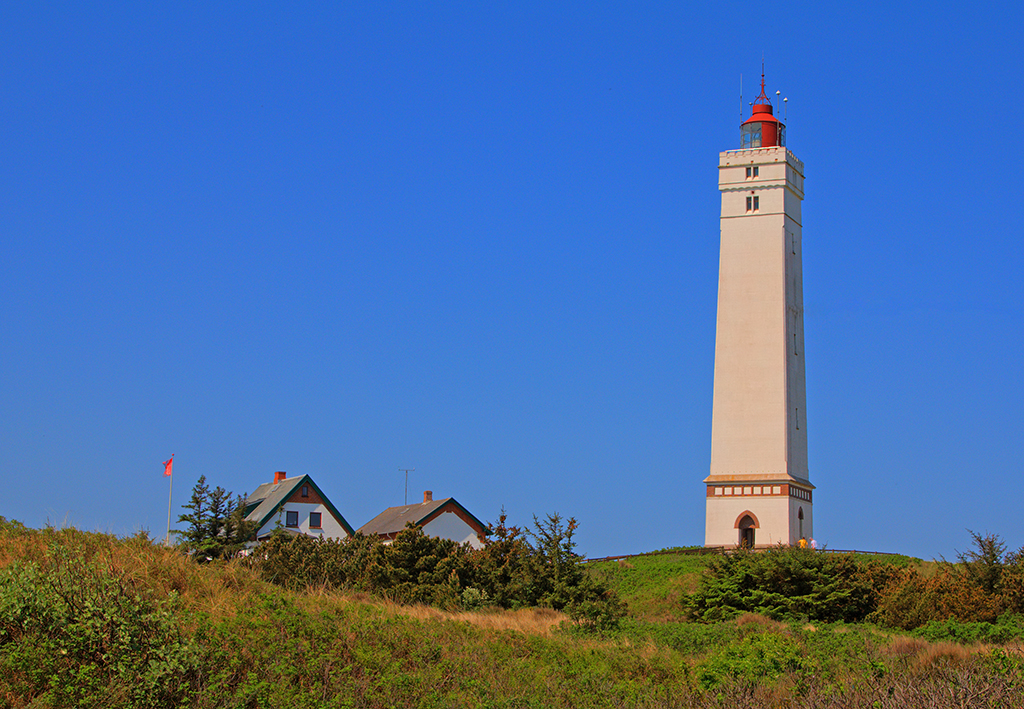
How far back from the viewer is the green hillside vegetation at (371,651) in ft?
42.3

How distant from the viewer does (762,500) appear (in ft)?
154

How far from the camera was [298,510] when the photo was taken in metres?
47.3

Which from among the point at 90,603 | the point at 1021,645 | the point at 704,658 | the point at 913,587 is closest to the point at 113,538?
the point at 90,603

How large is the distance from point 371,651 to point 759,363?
117 ft

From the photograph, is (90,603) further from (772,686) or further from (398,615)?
(772,686)

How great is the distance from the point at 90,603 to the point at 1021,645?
1506 cm

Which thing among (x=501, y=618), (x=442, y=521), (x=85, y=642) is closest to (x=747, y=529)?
(x=442, y=521)

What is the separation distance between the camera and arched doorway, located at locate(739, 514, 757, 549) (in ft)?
153

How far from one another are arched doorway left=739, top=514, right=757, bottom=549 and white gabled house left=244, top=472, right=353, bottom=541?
56.1ft

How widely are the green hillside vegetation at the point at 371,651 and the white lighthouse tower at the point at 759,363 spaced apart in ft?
77.8

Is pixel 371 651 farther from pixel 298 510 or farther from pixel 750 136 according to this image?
pixel 750 136

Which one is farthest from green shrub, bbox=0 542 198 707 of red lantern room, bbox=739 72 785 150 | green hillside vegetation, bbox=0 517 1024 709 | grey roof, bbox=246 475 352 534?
red lantern room, bbox=739 72 785 150

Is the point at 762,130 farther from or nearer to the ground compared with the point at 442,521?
Result: farther from the ground

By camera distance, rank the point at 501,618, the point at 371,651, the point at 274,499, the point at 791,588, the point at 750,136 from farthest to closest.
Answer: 1. the point at 750,136
2. the point at 274,499
3. the point at 791,588
4. the point at 501,618
5. the point at 371,651
